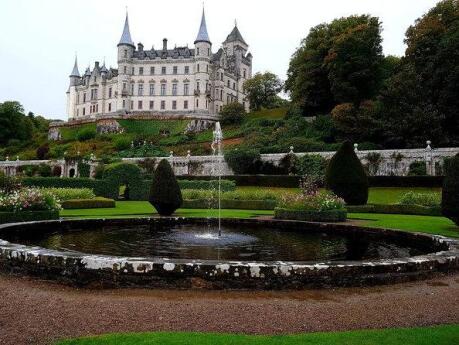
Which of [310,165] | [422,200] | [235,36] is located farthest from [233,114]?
[422,200]

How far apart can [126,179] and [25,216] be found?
16.1 m

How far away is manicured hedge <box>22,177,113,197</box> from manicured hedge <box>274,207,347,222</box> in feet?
52.0

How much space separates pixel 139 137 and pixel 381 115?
125ft

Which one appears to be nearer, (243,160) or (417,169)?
(417,169)

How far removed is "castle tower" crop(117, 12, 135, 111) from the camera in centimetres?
8269

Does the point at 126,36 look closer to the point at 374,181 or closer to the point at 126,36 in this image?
the point at 126,36

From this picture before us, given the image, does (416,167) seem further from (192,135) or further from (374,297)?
(192,135)

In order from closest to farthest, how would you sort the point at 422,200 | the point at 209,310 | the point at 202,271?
the point at 209,310 → the point at 202,271 → the point at 422,200

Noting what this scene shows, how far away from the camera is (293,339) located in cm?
425

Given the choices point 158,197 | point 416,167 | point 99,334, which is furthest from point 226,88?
point 99,334

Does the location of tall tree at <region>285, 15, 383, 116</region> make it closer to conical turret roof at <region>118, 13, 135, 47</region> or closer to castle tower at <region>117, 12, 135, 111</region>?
castle tower at <region>117, 12, 135, 111</region>

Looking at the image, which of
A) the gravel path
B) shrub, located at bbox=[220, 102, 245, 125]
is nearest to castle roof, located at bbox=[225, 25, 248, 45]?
shrub, located at bbox=[220, 102, 245, 125]

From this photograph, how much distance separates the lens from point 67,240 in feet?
34.1

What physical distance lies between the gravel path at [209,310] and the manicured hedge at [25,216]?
344 inches
